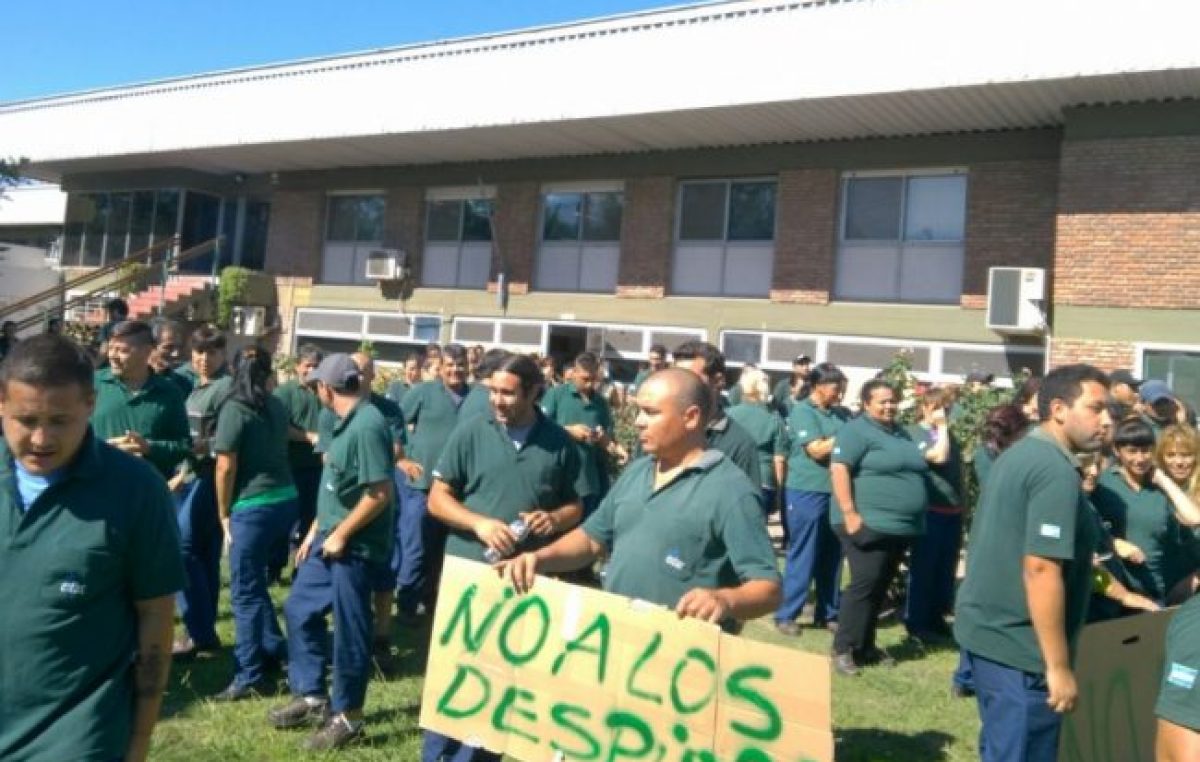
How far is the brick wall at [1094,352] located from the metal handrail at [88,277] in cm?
2016

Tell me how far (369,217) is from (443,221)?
2225mm

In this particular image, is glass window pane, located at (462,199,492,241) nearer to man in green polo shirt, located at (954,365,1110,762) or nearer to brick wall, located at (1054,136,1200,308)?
brick wall, located at (1054,136,1200,308)

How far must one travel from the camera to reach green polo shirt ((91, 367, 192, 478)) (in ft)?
17.9

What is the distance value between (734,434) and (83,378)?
3.78m

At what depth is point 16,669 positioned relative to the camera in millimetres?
2477

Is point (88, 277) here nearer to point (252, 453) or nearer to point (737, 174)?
point (737, 174)

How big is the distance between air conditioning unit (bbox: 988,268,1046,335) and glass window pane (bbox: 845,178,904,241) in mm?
2258

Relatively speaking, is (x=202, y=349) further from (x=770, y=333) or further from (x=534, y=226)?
(x=534, y=226)

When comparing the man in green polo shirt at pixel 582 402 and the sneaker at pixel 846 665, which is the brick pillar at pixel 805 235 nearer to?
the man in green polo shirt at pixel 582 402

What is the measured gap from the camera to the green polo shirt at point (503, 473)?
175 inches

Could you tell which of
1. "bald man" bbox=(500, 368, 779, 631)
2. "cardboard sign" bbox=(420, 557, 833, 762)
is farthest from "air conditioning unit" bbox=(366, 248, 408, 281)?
"bald man" bbox=(500, 368, 779, 631)

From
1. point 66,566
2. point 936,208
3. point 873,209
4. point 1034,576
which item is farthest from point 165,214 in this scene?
point 1034,576

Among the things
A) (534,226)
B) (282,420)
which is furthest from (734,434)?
(534,226)

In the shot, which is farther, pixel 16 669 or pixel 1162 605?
pixel 1162 605
